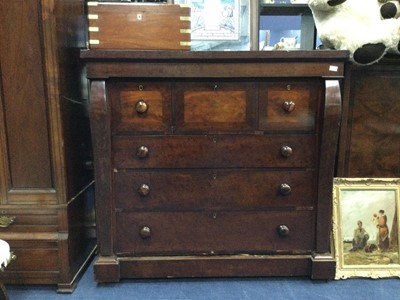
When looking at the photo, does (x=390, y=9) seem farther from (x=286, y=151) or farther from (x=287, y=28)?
(x=286, y=151)

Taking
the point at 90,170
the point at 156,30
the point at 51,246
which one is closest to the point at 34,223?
the point at 51,246

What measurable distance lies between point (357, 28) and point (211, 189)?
0.90 meters

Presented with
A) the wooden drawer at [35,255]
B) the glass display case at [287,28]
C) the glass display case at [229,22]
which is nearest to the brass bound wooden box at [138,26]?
the glass display case at [229,22]

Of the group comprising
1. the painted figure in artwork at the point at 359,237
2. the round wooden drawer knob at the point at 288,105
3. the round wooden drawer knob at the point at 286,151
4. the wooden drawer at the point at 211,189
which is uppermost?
the round wooden drawer knob at the point at 288,105

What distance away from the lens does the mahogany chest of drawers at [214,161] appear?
142 cm

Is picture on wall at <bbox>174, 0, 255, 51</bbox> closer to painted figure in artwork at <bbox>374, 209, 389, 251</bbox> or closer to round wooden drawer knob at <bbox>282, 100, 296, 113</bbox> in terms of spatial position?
round wooden drawer knob at <bbox>282, 100, 296, 113</bbox>

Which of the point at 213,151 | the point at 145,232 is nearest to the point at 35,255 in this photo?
the point at 145,232

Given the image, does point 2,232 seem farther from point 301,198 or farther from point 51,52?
point 301,198

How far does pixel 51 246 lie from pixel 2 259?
0.29 meters

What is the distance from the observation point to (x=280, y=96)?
4.81 feet

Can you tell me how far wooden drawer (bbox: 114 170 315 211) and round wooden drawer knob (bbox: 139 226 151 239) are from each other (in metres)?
0.08

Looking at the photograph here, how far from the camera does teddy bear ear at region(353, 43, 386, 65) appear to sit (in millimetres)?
1476

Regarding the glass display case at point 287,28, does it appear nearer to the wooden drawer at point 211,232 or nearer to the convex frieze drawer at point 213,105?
the convex frieze drawer at point 213,105

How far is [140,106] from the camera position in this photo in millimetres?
1434
